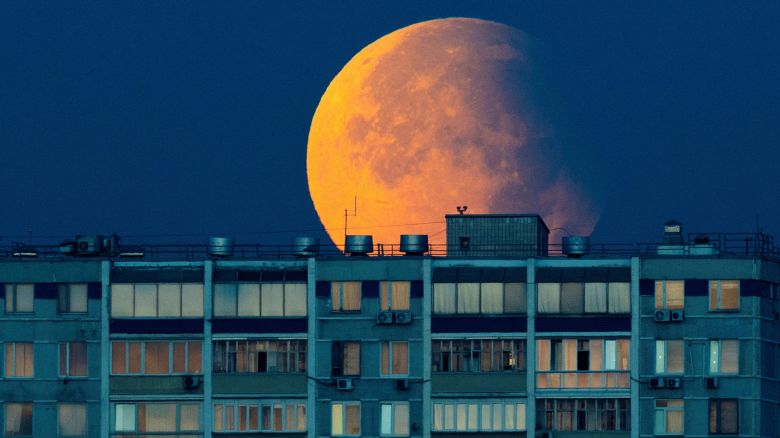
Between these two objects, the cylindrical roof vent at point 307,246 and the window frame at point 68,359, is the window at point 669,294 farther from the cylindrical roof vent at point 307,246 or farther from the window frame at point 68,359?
the window frame at point 68,359

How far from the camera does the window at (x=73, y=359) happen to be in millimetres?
157125

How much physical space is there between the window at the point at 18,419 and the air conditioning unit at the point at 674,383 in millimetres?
39056

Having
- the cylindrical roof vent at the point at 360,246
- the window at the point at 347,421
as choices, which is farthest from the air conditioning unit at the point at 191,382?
the cylindrical roof vent at the point at 360,246

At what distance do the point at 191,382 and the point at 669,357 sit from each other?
95.7 ft

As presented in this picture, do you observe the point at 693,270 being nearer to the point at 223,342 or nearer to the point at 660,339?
the point at 660,339

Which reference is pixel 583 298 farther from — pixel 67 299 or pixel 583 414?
pixel 67 299

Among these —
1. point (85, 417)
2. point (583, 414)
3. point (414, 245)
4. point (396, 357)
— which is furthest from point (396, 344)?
point (85, 417)

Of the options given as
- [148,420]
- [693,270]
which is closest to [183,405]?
[148,420]

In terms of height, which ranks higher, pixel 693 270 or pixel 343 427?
pixel 693 270

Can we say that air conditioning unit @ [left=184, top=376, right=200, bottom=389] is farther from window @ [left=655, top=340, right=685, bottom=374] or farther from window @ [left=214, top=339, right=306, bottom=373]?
window @ [left=655, top=340, right=685, bottom=374]

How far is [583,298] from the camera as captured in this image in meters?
155

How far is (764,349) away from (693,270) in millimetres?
6476

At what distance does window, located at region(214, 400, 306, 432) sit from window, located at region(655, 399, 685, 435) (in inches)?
845

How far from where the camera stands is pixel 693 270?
154000 millimetres
